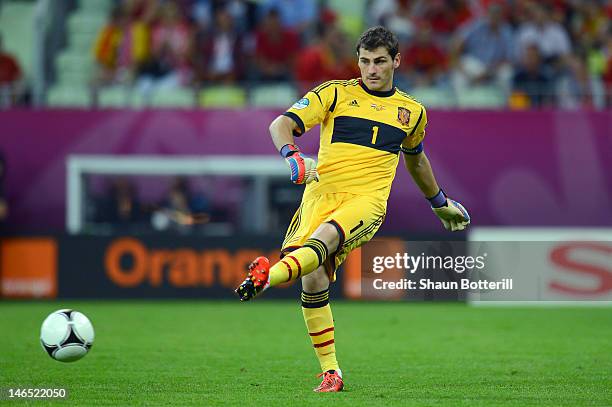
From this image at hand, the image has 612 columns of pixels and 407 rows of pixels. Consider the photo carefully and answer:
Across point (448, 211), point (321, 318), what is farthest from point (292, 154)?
point (448, 211)

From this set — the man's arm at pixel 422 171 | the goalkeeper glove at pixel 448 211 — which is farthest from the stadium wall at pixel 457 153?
the man's arm at pixel 422 171

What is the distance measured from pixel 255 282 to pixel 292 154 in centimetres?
96

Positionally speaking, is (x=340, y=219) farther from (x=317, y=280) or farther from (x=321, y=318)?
(x=321, y=318)

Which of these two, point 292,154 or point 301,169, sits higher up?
point 292,154

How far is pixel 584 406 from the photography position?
7.75 meters

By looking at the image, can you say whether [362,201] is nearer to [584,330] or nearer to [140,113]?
[584,330]

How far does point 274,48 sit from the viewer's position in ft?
64.9

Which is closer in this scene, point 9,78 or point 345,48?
point 345,48

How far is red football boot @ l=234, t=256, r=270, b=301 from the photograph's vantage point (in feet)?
24.9

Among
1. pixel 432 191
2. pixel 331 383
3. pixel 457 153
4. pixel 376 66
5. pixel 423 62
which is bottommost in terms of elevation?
pixel 331 383

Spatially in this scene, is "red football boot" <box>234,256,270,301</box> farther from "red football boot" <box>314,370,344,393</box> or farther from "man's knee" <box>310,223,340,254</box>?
"red football boot" <box>314,370,344,393</box>

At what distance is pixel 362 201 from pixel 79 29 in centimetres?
1410

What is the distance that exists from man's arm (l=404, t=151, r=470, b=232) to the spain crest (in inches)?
18.0

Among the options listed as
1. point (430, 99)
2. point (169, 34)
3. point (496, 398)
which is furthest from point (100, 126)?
point (496, 398)
